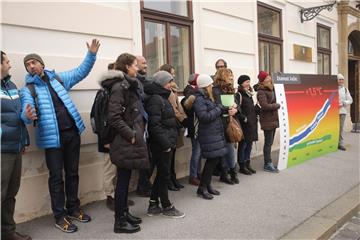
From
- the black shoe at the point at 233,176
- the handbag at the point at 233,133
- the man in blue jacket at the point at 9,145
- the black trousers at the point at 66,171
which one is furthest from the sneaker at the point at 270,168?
the man in blue jacket at the point at 9,145

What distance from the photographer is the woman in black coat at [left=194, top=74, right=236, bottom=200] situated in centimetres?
454

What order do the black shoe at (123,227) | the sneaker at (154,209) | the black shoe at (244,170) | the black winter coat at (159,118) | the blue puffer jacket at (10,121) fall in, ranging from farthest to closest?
the black shoe at (244,170) < the sneaker at (154,209) < the black winter coat at (159,118) < the black shoe at (123,227) < the blue puffer jacket at (10,121)

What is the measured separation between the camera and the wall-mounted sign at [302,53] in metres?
9.38

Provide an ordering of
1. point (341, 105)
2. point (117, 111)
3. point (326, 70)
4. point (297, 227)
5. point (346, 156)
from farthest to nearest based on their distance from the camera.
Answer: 1. point (326, 70)
2. point (341, 105)
3. point (346, 156)
4. point (297, 227)
5. point (117, 111)

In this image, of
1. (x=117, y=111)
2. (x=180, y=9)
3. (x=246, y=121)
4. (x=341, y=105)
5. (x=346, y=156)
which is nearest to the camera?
(x=117, y=111)

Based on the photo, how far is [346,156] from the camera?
305 inches

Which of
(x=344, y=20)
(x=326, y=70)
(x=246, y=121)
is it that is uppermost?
(x=344, y=20)

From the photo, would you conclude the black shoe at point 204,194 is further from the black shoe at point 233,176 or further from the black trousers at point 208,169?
the black shoe at point 233,176

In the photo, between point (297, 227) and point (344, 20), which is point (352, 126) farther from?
point (297, 227)

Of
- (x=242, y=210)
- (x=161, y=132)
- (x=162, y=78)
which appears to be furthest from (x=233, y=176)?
(x=162, y=78)

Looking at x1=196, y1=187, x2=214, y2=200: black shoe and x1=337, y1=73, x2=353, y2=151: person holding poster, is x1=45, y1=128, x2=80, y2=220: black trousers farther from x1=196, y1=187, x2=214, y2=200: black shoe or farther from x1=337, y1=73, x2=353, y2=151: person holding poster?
x1=337, y1=73, x2=353, y2=151: person holding poster

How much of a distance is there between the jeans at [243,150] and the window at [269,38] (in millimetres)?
2740

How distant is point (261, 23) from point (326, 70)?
4.19 m

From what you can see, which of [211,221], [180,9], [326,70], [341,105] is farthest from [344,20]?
[211,221]
